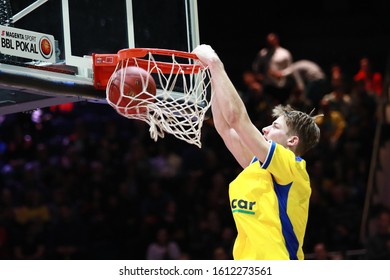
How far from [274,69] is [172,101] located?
20.8 feet

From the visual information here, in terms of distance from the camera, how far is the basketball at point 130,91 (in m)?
5.06

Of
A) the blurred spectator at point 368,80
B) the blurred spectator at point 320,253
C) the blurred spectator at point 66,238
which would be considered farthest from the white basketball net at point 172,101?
the blurred spectator at point 368,80

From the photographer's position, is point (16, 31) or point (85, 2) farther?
point (85, 2)

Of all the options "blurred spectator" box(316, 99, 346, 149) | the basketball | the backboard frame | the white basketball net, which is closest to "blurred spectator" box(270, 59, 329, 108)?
"blurred spectator" box(316, 99, 346, 149)

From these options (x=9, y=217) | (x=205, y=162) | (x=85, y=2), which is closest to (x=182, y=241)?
(x=205, y=162)

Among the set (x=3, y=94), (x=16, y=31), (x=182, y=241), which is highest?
(x=16, y=31)

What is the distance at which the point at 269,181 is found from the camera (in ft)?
15.9

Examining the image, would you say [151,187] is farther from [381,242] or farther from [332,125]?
[381,242]

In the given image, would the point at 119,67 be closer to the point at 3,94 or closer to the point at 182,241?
the point at 3,94

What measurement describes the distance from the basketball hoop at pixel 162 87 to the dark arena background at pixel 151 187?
169 inches

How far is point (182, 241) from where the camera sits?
407 inches

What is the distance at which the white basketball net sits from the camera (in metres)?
5.12

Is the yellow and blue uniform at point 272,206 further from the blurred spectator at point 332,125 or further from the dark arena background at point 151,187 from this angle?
the blurred spectator at point 332,125

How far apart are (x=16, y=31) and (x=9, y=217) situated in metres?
5.98
